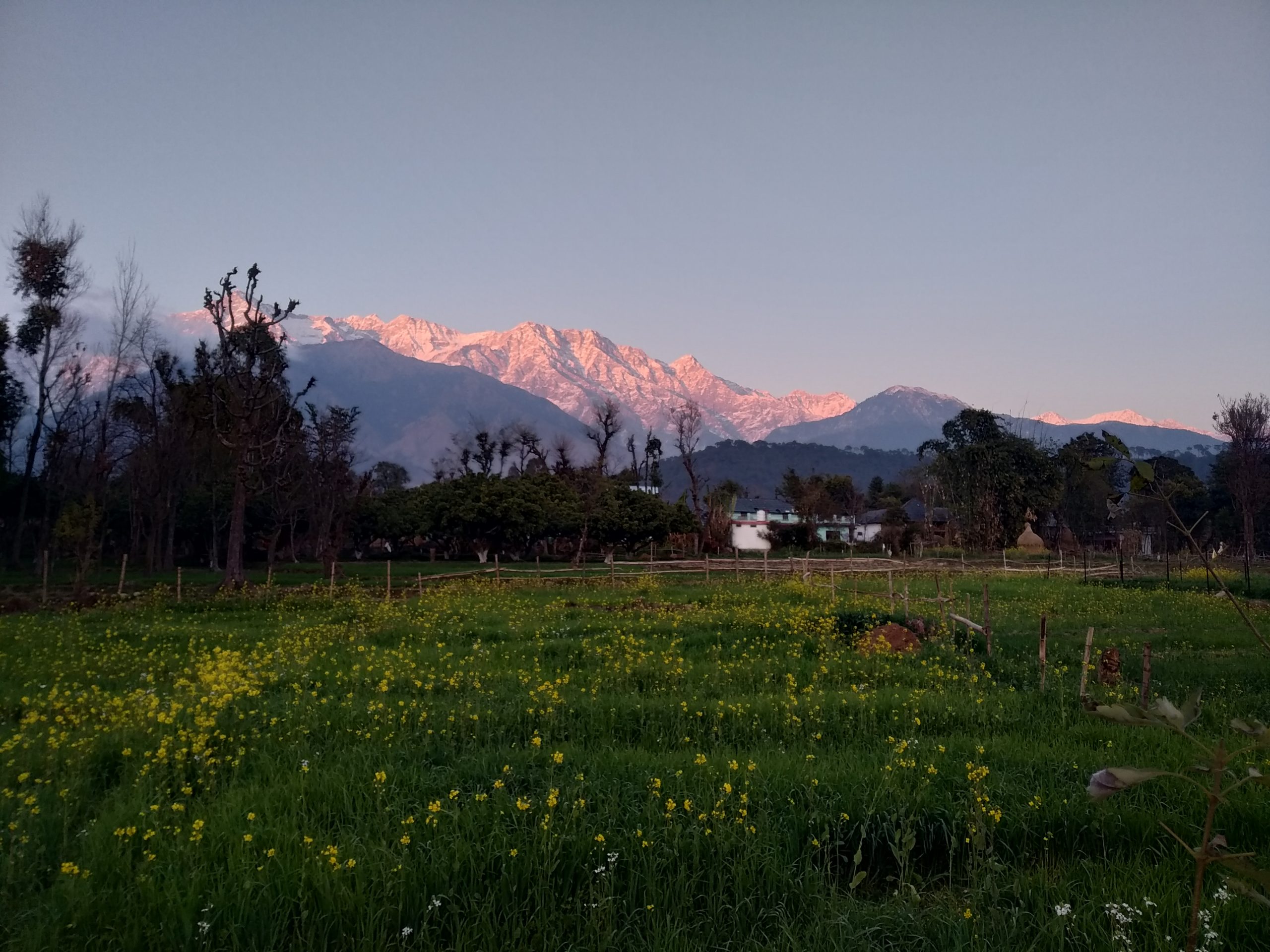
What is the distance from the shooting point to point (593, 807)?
6.20 metres

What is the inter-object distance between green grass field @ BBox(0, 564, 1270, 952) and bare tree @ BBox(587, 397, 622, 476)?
195ft

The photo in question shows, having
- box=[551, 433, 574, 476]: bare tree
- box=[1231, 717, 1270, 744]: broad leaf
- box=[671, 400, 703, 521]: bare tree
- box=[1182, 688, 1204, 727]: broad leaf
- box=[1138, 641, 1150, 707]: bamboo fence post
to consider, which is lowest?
box=[1138, 641, 1150, 707]: bamboo fence post

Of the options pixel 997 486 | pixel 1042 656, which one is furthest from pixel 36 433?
pixel 997 486

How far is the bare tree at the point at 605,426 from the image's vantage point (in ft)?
239

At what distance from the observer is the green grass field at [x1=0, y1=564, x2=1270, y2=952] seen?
4.66 m

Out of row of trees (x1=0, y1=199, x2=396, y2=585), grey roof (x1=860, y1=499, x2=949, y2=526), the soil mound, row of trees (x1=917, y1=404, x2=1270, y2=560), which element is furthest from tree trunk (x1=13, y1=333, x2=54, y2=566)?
grey roof (x1=860, y1=499, x2=949, y2=526)

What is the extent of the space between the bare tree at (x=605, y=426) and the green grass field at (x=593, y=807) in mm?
59287

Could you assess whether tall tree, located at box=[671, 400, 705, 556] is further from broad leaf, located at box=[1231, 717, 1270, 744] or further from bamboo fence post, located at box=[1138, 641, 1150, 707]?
broad leaf, located at box=[1231, 717, 1270, 744]

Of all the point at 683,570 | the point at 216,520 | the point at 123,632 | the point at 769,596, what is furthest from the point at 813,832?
the point at 216,520

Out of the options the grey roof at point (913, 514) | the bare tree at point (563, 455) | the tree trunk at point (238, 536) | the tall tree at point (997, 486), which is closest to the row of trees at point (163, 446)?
the tree trunk at point (238, 536)

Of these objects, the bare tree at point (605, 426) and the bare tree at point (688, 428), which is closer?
the bare tree at point (605, 426)

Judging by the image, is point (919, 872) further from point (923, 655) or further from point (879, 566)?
point (879, 566)

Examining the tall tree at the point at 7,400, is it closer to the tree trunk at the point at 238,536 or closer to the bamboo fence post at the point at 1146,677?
the tree trunk at the point at 238,536

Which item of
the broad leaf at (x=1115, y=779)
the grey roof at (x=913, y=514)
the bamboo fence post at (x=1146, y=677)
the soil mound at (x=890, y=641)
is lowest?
the soil mound at (x=890, y=641)
